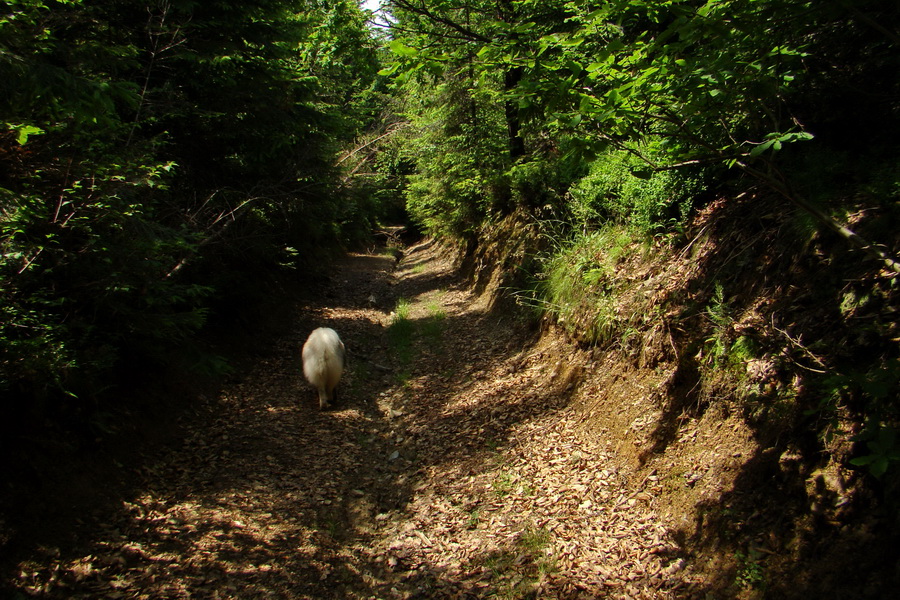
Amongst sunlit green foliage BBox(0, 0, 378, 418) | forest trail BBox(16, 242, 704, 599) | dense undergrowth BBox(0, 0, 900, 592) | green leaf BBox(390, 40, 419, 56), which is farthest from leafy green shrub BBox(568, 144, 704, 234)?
sunlit green foliage BBox(0, 0, 378, 418)

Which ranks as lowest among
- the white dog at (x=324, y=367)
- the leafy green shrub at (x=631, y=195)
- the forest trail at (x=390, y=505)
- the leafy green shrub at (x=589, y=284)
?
the forest trail at (x=390, y=505)

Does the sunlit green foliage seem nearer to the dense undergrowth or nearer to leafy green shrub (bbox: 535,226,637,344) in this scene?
the dense undergrowth

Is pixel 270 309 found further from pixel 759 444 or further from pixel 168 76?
pixel 759 444

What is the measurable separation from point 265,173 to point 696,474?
9001mm

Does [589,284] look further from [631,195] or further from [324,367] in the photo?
[324,367]

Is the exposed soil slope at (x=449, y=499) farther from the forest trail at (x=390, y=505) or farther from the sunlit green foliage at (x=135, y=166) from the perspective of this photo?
the sunlit green foliage at (x=135, y=166)

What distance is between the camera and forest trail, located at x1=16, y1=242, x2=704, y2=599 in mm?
4105

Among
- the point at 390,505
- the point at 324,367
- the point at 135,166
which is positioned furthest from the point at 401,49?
the point at 324,367

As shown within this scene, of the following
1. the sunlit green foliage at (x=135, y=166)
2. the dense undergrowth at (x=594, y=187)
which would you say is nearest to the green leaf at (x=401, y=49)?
the dense undergrowth at (x=594, y=187)

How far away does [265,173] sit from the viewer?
372 inches

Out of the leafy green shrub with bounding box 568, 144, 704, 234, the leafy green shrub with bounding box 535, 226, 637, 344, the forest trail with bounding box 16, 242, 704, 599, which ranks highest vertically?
the leafy green shrub with bounding box 568, 144, 704, 234

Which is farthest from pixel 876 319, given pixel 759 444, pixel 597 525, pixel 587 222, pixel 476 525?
pixel 587 222

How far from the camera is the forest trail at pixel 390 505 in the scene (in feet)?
13.5

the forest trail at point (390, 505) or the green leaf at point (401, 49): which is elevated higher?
the green leaf at point (401, 49)
